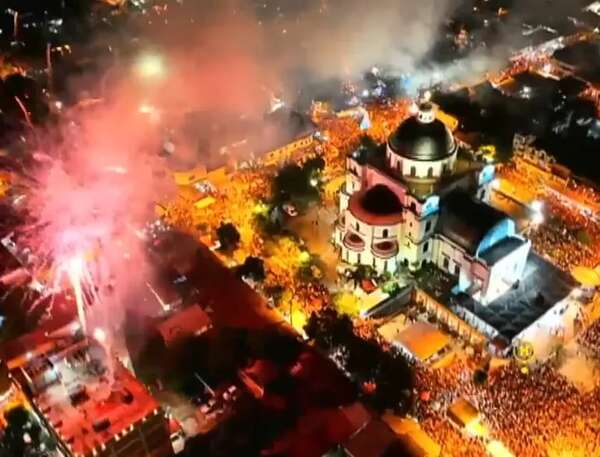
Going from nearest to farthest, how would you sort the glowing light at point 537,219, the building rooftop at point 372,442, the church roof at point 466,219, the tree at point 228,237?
the building rooftop at point 372,442 < the church roof at point 466,219 < the tree at point 228,237 < the glowing light at point 537,219

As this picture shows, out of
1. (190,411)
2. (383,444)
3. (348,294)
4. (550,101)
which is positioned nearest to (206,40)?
(550,101)

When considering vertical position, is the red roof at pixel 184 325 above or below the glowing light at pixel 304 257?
above

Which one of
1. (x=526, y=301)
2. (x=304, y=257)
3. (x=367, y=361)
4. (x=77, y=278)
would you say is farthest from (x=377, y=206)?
(x=77, y=278)

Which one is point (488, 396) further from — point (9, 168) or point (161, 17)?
point (161, 17)

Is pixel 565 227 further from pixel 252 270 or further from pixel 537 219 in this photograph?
pixel 252 270

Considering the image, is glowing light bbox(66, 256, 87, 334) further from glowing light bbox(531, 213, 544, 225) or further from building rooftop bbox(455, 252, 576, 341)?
glowing light bbox(531, 213, 544, 225)

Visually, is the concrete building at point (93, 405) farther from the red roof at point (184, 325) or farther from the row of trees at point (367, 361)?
the row of trees at point (367, 361)

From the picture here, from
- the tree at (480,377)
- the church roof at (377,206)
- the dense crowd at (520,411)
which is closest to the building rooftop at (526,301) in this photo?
the tree at (480,377)
